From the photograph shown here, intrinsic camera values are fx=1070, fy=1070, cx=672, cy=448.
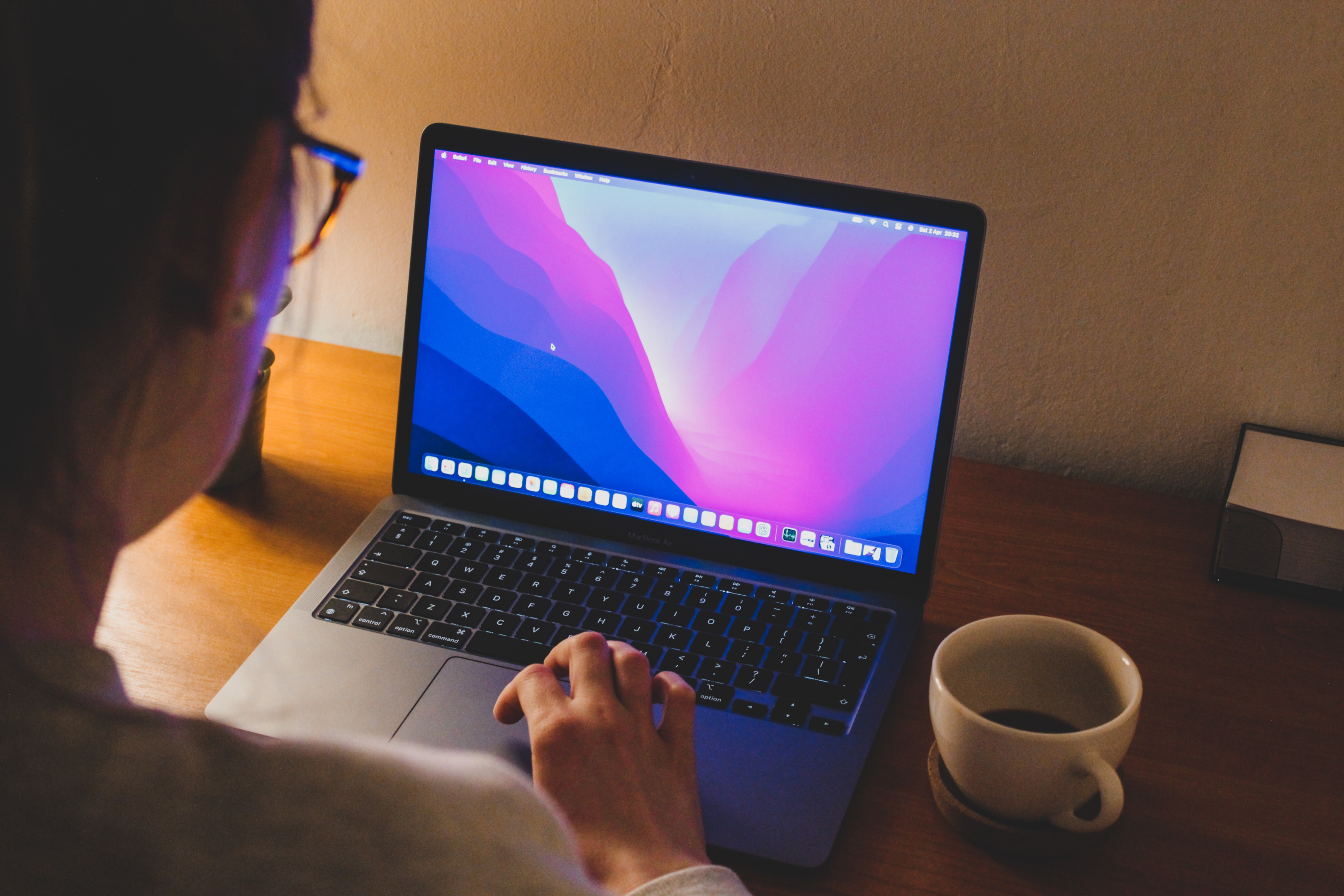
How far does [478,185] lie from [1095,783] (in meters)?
0.62

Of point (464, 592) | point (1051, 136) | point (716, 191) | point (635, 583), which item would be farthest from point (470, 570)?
point (1051, 136)

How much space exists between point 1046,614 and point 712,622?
27cm

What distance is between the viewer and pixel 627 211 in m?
0.84

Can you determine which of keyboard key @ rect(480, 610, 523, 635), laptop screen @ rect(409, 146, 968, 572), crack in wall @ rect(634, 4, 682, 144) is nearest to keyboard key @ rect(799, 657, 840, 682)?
laptop screen @ rect(409, 146, 968, 572)

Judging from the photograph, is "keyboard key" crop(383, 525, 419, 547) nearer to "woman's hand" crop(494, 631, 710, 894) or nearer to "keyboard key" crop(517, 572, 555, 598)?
"keyboard key" crop(517, 572, 555, 598)

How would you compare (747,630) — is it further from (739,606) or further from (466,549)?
(466,549)

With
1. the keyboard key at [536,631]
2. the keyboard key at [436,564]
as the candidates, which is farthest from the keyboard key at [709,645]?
the keyboard key at [436,564]

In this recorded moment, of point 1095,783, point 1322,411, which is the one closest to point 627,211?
point 1095,783

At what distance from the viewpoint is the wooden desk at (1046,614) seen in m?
0.63

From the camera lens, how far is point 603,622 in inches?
30.9

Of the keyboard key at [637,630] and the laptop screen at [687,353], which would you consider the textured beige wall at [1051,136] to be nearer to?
the laptop screen at [687,353]

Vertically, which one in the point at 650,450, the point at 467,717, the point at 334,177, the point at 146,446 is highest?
the point at 334,177

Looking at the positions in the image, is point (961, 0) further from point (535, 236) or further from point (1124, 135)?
point (535, 236)

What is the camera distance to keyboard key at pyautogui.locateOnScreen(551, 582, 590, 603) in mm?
806
